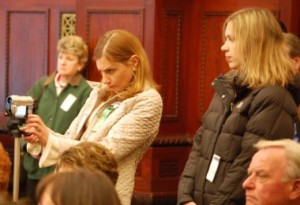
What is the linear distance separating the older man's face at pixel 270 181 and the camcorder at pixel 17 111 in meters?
1.25

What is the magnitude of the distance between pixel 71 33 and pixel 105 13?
66 cm

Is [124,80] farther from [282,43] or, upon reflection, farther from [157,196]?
[157,196]

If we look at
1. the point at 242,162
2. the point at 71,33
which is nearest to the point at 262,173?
the point at 242,162

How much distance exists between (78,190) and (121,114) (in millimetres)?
1743

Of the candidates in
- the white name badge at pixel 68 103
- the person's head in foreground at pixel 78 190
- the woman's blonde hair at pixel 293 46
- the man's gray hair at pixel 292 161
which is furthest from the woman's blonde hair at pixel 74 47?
the person's head in foreground at pixel 78 190

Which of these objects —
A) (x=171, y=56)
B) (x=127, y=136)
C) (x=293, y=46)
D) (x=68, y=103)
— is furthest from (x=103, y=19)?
(x=127, y=136)

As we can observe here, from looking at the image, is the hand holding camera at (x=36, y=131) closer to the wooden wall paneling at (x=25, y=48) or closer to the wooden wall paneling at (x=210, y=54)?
the wooden wall paneling at (x=210, y=54)

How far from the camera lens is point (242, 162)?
12.6 ft

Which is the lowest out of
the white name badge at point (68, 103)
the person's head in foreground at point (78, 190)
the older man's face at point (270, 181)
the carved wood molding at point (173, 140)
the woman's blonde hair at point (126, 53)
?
the carved wood molding at point (173, 140)

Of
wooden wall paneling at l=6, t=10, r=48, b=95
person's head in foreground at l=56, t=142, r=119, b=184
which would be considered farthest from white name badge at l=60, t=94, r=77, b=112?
person's head in foreground at l=56, t=142, r=119, b=184

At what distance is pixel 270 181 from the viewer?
3316mm

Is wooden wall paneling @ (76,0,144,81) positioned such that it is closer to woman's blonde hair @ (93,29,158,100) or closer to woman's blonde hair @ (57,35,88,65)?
woman's blonde hair @ (57,35,88,65)

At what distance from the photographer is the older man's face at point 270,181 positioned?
330 centimetres

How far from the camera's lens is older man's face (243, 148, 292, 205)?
3305 mm
